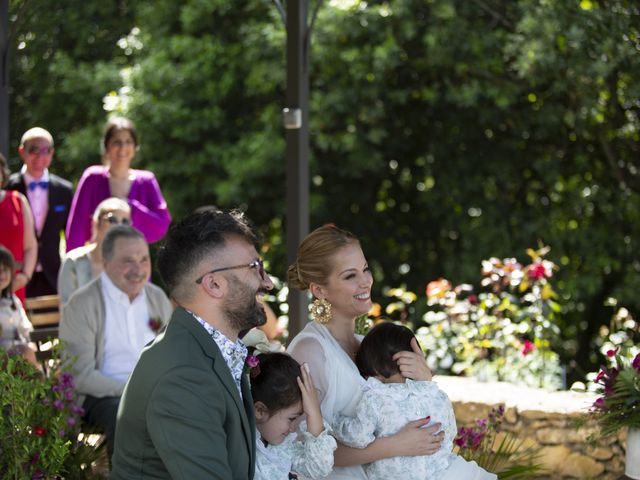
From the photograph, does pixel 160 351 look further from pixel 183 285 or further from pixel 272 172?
pixel 272 172

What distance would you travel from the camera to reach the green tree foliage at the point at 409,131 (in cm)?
960

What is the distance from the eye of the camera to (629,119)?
10.0 meters

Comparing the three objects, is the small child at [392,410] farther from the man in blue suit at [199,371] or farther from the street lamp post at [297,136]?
the street lamp post at [297,136]

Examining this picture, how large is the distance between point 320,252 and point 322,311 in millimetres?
195

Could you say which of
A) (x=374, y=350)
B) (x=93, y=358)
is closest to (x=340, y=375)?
(x=374, y=350)

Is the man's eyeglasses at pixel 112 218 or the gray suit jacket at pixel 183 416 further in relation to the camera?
the man's eyeglasses at pixel 112 218

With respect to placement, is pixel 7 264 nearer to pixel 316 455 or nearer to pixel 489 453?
pixel 489 453

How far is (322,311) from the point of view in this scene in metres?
3.62

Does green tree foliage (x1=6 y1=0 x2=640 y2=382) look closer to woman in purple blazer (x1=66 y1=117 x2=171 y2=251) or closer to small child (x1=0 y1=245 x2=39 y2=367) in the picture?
woman in purple blazer (x1=66 y1=117 x2=171 y2=251)

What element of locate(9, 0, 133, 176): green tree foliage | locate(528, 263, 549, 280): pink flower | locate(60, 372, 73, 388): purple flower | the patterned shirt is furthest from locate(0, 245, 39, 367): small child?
locate(9, 0, 133, 176): green tree foliage

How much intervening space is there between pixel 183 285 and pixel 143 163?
8.36 meters

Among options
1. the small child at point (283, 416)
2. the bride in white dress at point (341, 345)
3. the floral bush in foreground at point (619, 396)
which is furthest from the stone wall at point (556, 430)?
the small child at point (283, 416)

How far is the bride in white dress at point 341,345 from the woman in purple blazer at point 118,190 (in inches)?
103

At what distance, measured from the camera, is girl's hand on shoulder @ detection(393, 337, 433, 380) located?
3.32 metres
